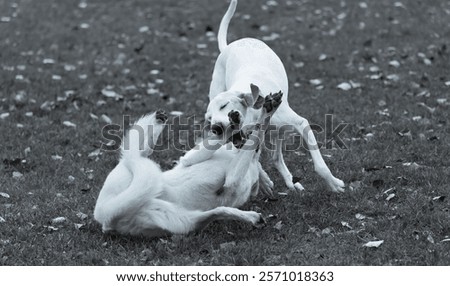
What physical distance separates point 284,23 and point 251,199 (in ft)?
26.1

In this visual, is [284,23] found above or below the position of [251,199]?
below

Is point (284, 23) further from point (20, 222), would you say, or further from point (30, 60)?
point (20, 222)

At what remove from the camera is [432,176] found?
607 cm

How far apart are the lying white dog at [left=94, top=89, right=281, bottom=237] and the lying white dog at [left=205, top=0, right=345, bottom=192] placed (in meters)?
0.15

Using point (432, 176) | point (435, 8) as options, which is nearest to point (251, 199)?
point (432, 176)

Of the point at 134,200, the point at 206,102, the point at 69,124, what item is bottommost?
Result: the point at 206,102

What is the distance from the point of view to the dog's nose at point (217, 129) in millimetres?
5398

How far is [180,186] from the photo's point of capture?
529 centimetres

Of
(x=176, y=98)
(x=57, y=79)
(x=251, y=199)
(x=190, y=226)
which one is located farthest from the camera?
(x=57, y=79)

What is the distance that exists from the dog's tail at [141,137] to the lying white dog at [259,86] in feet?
1.37

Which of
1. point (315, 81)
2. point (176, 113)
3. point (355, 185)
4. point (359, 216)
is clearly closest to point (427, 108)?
point (315, 81)

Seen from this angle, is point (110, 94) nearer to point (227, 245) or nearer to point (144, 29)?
point (144, 29)

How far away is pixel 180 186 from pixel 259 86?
1176 mm

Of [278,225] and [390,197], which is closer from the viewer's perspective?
[278,225]
